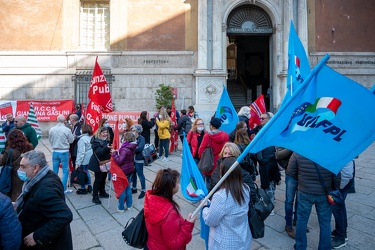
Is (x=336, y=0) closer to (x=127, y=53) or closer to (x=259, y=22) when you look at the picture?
(x=259, y=22)

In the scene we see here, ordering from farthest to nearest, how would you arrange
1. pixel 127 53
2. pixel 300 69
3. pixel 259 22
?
pixel 259 22, pixel 127 53, pixel 300 69

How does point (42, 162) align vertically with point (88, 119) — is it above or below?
below

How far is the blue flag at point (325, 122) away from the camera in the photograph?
2223mm

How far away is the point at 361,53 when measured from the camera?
51.2 feet

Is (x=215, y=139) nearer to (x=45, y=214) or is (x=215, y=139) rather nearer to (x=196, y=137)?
(x=196, y=137)

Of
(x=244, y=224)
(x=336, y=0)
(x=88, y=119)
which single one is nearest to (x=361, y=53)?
(x=336, y=0)

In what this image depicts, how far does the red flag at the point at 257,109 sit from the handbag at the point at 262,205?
4.99 metres

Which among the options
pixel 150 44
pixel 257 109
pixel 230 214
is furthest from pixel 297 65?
pixel 150 44

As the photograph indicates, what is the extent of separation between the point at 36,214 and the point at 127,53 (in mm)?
13470

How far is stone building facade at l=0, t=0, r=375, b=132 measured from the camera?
48.0 ft

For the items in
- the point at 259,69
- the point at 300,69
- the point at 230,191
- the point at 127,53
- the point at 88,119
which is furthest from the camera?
the point at 259,69

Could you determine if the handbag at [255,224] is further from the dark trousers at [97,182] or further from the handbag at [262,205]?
the dark trousers at [97,182]

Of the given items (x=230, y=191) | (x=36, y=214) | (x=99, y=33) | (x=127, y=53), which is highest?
(x=99, y=33)

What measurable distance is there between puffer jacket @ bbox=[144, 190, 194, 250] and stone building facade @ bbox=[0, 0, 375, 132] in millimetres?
11970
